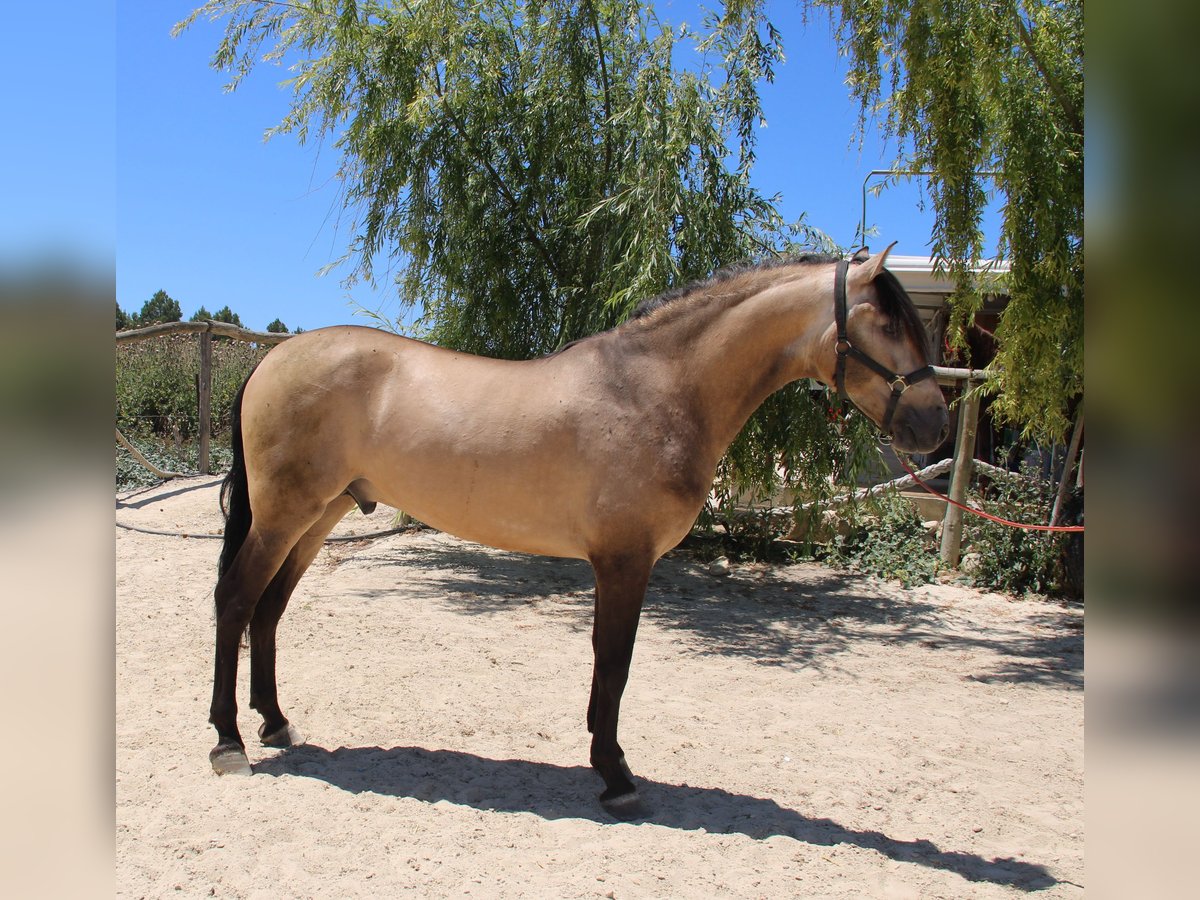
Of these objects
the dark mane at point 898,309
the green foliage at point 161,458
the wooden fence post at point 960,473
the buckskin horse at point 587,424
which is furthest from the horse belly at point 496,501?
the green foliage at point 161,458

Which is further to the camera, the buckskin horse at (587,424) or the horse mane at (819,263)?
the buckskin horse at (587,424)

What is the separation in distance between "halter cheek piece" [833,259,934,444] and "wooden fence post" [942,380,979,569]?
4.93m

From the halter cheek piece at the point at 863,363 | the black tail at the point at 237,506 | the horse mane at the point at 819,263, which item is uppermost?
the horse mane at the point at 819,263

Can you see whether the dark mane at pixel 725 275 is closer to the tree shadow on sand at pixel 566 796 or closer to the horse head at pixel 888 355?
the horse head at pixel 888 355

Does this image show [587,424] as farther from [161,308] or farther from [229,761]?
[161,308]

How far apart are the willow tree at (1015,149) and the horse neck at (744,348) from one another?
2297 millimetres

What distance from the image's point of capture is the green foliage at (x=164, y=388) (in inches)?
501

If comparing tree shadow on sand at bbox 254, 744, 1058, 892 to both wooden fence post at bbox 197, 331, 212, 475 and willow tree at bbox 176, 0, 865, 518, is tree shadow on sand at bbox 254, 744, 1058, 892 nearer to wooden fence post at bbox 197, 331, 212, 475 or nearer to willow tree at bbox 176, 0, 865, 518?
willow tree at bbox 176, 0, 865, 518

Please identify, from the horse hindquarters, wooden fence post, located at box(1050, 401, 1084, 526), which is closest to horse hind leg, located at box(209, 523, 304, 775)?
the horse hindquarters

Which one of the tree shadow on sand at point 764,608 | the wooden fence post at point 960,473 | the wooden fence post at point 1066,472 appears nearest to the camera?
the tree shadow on sand at point 764,608

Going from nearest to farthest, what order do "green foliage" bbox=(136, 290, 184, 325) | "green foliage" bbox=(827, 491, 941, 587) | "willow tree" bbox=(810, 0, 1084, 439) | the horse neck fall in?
the horse neck → "willow tree" bbox=(810, 0, 1084, 439) → "green foliage" bbox=(827, 491, 941, 587) → "green foliage" bbox=(136, 290, 184, 325)

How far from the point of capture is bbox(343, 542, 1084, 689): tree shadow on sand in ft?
18.4

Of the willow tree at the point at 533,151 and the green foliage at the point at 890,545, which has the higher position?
the willow tree at the point at 533,151
